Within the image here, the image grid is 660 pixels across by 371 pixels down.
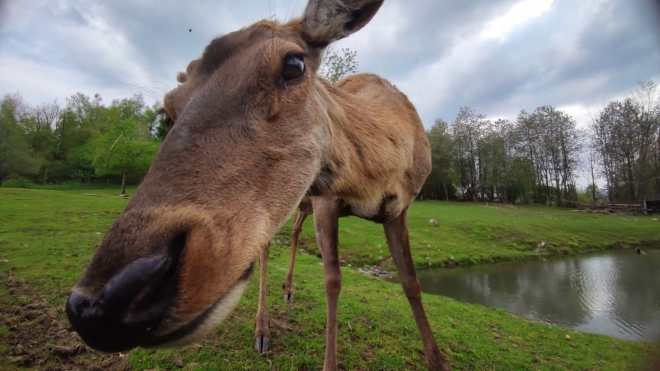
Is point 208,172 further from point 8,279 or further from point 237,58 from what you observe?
point 8,279

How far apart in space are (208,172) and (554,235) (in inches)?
1038

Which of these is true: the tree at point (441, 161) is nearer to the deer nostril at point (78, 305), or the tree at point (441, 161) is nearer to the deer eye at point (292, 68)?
the deer eye at point (292, 68)

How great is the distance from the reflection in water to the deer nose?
35.1ft

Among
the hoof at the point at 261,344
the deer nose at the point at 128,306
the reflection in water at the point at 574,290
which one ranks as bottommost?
the reflection in water at the point at 574,290

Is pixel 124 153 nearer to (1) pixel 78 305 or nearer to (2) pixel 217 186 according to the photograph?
(2) pixel 217 186

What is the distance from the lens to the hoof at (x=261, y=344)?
412cm

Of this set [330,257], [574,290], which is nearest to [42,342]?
[330,257]

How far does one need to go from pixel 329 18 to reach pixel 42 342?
4941mm

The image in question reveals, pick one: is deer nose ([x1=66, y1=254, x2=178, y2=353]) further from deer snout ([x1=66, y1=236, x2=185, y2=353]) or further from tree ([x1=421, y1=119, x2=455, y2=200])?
tree ([x1=421, y1=119, x2=455, y2=200])

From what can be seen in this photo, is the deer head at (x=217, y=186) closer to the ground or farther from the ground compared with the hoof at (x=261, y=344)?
farther from the ground

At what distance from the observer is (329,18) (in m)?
2.46

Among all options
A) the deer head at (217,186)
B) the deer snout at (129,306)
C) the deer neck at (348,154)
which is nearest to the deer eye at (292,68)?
the deer head at (217,186)

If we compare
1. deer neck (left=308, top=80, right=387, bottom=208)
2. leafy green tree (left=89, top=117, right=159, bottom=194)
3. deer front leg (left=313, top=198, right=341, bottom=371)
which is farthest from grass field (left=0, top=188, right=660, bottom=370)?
leafy green tree (left=89, top=117, right=159, bottom=194)

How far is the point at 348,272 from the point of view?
1021 centimetres
